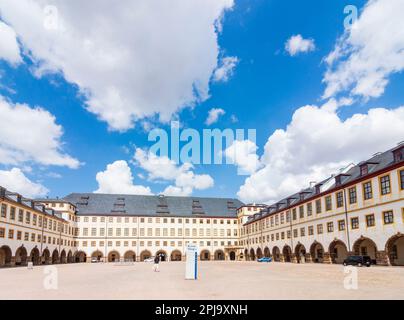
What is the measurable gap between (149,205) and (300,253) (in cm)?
4803

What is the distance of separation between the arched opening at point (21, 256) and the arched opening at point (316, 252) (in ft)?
143

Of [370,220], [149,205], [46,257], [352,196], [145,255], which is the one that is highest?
[149,205]

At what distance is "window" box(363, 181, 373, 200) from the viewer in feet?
126

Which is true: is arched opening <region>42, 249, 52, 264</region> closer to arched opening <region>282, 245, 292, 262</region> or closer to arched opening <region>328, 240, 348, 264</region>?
arched opening <region>282, 245, 292, 262</region>

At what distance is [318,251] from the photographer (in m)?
52.4

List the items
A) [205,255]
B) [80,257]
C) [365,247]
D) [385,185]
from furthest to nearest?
[205,255]
[80,257]
[365,247]
[385,185]

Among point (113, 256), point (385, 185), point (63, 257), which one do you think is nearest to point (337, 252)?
point (385, 185)

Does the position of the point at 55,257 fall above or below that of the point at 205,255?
above

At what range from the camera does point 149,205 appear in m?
92.6

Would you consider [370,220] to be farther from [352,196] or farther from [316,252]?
[316,252]
